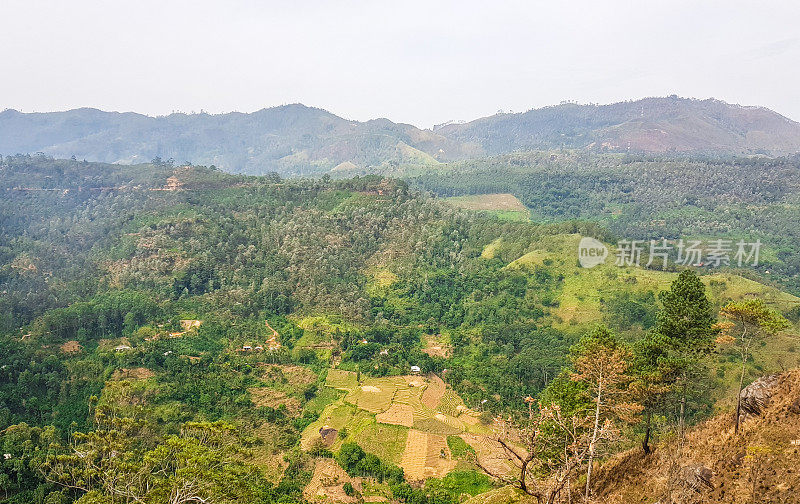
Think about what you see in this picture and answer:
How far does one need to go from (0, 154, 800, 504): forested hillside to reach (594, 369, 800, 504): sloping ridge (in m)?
1.52

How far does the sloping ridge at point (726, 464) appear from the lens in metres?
15.0

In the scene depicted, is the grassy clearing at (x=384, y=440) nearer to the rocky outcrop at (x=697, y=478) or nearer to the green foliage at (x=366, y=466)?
the green foliage at (x=366, y=466)

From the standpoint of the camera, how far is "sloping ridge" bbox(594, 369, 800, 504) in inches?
591

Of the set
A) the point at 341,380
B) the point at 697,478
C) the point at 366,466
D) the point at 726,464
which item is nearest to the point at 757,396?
the point at 726,464

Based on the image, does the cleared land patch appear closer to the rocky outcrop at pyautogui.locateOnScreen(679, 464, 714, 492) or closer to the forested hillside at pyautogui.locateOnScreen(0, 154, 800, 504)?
the forested hillside at pyautogui.locateOnScreen(0, 154, 800, 504)

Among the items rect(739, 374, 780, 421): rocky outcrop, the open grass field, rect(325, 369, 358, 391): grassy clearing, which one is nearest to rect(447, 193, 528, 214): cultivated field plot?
the open grass field

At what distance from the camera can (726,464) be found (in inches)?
660

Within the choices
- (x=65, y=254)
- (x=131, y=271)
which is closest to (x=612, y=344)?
Answer: (x=131, y=271)

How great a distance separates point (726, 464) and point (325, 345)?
1573 inches

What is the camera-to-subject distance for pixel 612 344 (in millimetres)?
21703

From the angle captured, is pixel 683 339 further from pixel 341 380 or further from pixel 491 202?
pixel 491 202

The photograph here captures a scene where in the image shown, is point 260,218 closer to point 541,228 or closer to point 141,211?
point 141,211

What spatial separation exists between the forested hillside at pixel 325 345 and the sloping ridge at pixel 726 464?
1.52 m

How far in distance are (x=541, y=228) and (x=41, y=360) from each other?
2445 inches
